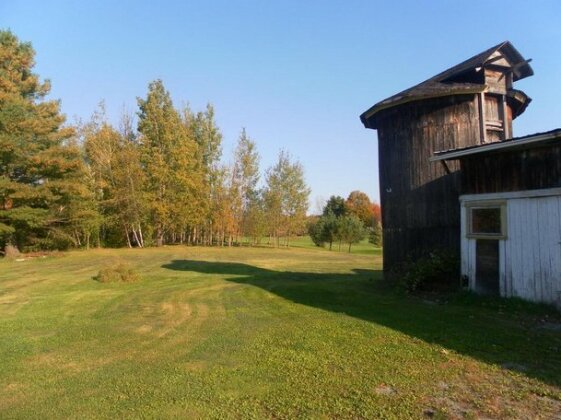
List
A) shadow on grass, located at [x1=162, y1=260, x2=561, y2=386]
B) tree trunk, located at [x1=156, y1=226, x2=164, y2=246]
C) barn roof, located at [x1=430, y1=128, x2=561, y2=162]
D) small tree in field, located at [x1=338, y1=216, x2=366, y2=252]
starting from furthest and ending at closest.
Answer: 1. small tree in field, located at [x1=338, y1=216, x2=366, y2=252]
2. tree trunk, located at [x1=156, y1=226, x2=164, y2=246]
3. barn roof, located at [x1=430, y1=128, x2=561, y2=162]
4. shadow on grass, located at [x1=162, y1=260, x2=561, y2=386]

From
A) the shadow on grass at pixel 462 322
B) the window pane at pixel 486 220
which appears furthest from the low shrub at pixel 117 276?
the window pane at pixel 486 220

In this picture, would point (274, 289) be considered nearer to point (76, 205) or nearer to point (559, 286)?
point (559, 286)

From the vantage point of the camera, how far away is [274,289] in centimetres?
1350

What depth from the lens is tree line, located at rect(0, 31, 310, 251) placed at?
2844 cm

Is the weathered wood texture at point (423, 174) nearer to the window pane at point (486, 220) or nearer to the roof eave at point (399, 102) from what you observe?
the roof eave at point (399, 102)

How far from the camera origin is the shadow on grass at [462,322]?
6172 millimetres

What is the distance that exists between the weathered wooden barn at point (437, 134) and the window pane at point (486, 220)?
1.54 meters

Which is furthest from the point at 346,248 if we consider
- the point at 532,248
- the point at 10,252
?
the point at 532,248

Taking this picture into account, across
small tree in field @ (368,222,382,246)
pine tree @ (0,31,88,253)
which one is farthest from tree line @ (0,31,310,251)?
small tree in field @ (368,222,382,246)

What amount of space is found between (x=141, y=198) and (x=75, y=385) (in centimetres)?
3609

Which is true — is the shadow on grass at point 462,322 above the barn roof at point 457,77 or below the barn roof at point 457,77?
below

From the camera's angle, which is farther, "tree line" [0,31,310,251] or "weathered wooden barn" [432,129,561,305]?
"tree line" [0,31,310,251]

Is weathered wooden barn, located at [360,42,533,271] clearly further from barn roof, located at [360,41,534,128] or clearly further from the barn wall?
the barn wall

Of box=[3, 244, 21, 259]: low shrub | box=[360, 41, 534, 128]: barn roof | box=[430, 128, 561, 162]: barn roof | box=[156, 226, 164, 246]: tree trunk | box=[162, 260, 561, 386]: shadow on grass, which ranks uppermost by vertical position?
box=[360, 41, 534, 128]: barn roof
